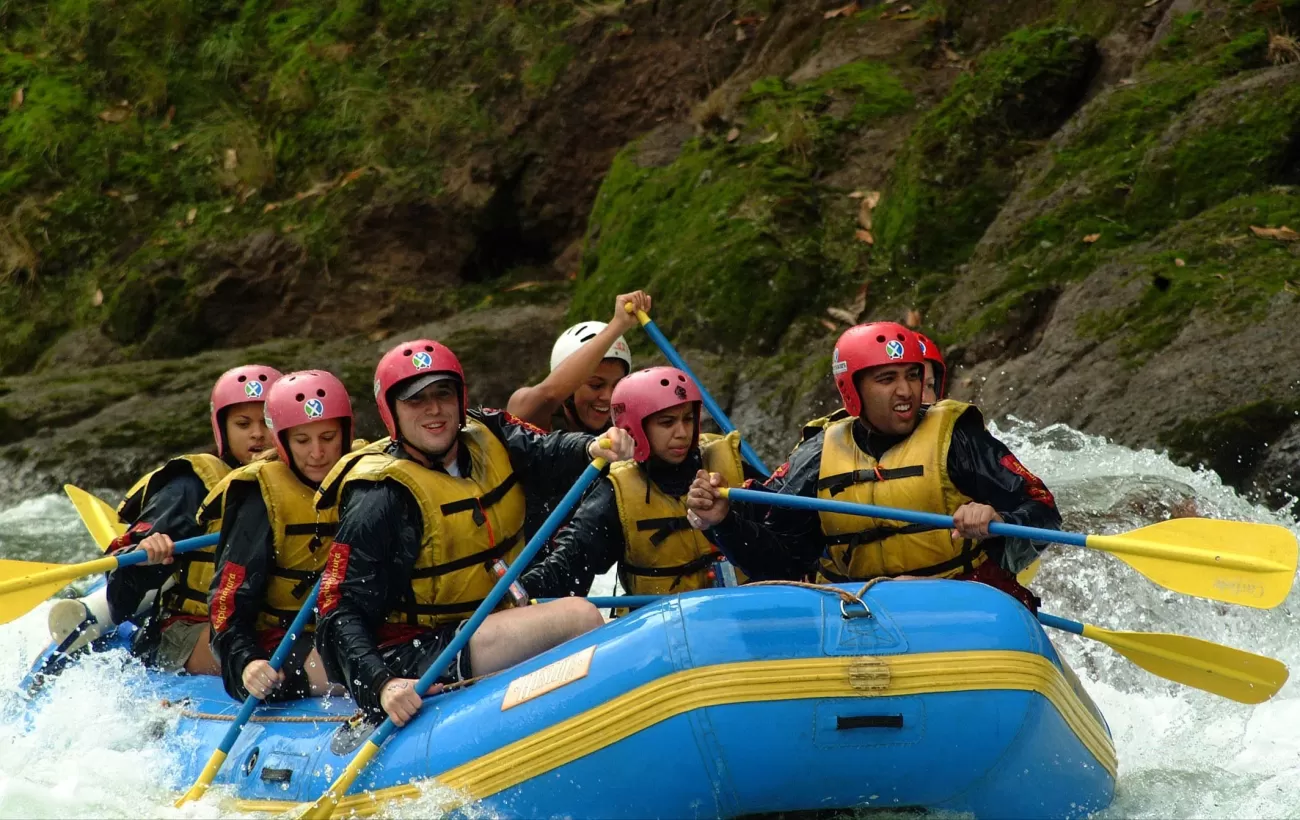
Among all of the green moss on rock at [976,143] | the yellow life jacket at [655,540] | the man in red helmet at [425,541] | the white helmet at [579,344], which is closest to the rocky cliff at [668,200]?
the green moss on rock at [976,143]

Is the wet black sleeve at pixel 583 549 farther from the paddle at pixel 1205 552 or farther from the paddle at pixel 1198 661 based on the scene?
the paddle at pixel 1205 552

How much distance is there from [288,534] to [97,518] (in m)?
2.05

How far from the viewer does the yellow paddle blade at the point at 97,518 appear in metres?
6.97

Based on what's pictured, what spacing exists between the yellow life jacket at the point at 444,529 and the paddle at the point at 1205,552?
46.9 inches

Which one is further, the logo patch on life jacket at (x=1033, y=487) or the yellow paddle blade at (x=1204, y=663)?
the logo patch on life jacket at (x=1033, y=487)

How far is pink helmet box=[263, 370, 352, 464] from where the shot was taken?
17.7 ft

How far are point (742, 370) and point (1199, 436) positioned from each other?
314 centimetres

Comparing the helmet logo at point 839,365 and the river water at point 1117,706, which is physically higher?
the helmet logo at point 839,365

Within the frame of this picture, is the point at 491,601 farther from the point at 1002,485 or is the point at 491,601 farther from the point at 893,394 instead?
the point at 1002,485

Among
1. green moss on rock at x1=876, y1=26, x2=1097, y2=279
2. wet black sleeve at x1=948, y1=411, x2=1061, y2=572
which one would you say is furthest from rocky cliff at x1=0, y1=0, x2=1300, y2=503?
wet black sleeve at x1=948, y1=411, x2=1061, y2=572

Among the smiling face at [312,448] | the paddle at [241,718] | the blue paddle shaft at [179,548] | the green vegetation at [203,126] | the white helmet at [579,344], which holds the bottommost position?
the paddle at [241,718]

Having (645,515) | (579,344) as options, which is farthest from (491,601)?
(579,344)

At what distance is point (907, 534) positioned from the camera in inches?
193

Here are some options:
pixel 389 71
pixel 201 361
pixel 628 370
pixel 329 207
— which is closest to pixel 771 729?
pixel 628 370
